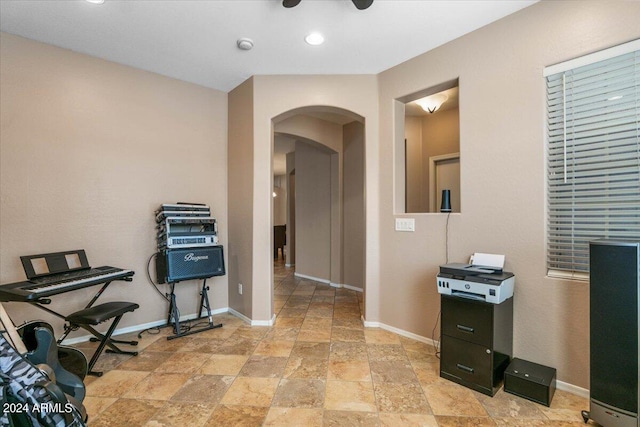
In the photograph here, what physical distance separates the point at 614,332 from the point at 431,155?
135 inches

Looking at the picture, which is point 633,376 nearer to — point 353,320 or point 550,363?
point 550,363

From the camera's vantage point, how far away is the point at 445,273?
88.4 inches

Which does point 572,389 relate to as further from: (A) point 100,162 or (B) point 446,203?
(A) point 100,162

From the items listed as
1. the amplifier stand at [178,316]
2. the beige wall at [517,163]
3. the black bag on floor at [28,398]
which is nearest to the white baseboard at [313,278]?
the amplifier stand at [178,316]

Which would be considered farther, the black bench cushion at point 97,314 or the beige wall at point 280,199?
the beige wall at point 280,199

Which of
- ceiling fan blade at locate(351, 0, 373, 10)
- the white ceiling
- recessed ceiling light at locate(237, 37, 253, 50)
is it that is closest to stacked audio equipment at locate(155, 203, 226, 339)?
the white ceiling

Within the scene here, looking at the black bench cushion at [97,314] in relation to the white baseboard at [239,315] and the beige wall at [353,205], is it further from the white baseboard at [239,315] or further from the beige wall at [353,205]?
the beige wall at [353,205]

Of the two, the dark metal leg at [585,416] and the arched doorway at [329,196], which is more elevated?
the arched doorway at [329,196]

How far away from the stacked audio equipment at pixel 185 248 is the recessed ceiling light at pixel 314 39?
2019 mm

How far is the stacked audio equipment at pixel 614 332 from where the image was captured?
1.55 metres

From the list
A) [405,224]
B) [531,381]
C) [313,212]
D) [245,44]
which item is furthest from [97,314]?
[313,212]

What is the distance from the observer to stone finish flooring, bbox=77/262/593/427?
1763mm

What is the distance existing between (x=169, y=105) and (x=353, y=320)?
3270 mm

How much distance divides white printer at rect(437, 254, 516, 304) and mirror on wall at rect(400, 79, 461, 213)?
7.36ft
